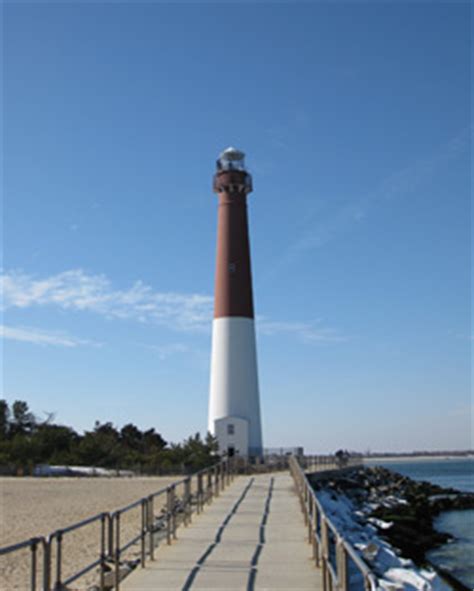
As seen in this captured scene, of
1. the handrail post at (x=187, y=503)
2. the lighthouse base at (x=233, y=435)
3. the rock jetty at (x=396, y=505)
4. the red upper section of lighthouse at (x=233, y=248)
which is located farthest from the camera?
the red upper section of lighthouse at (x=233, y=248)

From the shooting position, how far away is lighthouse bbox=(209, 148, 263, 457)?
34.8 meters

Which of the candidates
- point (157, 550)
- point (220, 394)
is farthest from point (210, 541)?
point (220, 394)

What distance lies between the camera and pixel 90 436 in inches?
1706

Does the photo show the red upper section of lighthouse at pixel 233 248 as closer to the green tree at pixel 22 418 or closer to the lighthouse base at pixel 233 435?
the lighthouse base at pixel 233 435

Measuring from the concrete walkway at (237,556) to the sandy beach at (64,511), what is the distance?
1837 millimetres

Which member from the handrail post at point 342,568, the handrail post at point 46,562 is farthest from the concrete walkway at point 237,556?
the handrail post at point 46,562

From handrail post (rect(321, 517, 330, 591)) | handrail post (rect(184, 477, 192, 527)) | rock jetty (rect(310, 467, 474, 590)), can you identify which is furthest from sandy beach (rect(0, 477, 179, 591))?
rock jetty (rect(310, 467, 474, 590))

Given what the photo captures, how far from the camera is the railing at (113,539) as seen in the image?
19.5ft

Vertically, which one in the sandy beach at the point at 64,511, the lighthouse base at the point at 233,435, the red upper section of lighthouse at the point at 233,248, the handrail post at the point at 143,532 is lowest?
the sandy beach at the point at 64,511

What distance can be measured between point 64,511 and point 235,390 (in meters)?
14.8

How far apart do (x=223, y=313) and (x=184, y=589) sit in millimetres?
27472

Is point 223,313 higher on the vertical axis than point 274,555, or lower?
higher

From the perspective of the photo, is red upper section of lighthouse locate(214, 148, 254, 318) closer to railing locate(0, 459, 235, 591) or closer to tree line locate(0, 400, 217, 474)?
tree line locate(0, 400, 217, 474)

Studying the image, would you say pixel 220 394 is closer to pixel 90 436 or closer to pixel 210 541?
pixel 90 436
